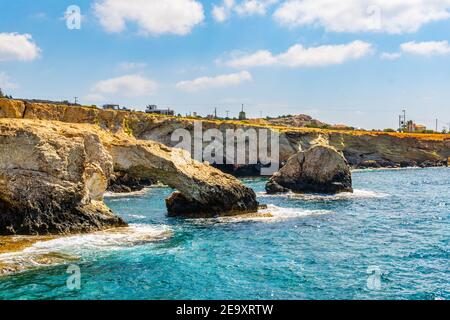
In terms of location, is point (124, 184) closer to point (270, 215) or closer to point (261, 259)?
point (270, 215)

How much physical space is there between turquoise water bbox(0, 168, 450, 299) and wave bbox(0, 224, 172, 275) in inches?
2.7

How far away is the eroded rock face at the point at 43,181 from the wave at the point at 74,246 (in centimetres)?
166

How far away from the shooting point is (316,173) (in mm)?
58281

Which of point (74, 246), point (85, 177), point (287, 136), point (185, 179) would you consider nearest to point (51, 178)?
point (85, 177)

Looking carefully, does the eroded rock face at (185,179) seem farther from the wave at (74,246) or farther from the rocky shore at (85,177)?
the wave at (74,246)

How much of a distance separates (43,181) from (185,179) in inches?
473

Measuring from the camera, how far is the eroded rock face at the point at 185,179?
3819 centimetres

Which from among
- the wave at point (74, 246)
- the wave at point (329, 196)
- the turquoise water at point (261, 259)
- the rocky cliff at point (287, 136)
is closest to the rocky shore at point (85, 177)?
the wave at point (74, 246)

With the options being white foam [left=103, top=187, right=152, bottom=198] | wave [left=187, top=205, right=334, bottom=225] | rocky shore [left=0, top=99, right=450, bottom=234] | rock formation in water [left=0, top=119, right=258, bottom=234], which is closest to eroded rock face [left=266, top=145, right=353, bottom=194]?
rocky shore [left=0, top=99, right=450, bottom=234]

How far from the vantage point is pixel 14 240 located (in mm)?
26797
